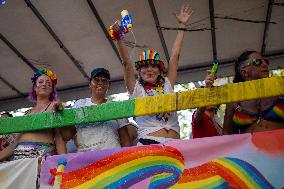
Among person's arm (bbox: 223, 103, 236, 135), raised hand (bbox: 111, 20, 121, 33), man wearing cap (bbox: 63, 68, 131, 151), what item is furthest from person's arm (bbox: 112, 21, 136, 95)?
person's arm (bbox: 223, 103, 236, 135)

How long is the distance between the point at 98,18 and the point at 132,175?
2.44 meters

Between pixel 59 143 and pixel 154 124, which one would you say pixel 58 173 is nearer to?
pixel 59 143

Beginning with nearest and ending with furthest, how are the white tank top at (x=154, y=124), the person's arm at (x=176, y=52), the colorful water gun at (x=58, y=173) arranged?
the colorful water gun at (x=58, y=173) < the white tank top at (x=154, y=124) < the person's arm at (x=176, y=52)

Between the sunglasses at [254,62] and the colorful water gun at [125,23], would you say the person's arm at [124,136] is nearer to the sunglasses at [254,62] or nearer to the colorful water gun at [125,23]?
the colorful water gun at [125,23]

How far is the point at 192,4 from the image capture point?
168 inches

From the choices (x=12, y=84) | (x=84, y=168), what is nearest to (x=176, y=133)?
(x=84, y=168)

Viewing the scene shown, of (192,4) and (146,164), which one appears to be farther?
(192,4)

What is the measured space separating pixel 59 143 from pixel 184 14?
1.88m

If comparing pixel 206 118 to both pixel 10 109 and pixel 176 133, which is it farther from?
pixel 10 109

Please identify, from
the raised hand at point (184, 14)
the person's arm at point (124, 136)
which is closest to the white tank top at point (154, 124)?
the person's arm at point (124, 136)

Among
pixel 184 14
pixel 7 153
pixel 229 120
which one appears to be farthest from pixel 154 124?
pixel 184 14

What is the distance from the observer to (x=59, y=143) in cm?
316

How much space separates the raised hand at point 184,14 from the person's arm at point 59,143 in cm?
170

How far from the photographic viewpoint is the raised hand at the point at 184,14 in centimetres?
390
